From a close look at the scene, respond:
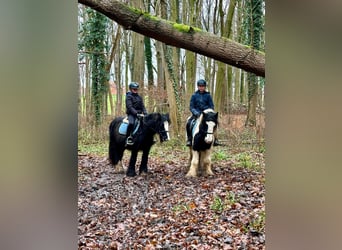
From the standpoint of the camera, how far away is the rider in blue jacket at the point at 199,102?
2088 mm

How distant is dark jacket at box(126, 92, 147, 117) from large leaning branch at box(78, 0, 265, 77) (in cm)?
37

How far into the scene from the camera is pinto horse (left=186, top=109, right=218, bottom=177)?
6.93 feet

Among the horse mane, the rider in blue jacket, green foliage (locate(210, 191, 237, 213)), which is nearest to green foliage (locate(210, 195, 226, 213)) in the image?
green foliage (locate(210, 191, 237, 213))

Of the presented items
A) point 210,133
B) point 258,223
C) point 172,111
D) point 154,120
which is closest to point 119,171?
point 154,120

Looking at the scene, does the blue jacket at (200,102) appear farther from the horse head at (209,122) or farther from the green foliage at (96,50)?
the green foliage at (96,50)

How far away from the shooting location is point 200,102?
82.6 inches

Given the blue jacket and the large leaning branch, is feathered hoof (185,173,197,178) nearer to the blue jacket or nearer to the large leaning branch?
the blue jacket

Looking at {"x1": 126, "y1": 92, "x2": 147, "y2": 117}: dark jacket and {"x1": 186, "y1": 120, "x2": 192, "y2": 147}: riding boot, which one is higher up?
{"x1": 126, "y1": 92, "x2": 147, "y2": 117}: dark jacket

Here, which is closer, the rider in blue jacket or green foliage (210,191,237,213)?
green foliage (210,191,237,213)

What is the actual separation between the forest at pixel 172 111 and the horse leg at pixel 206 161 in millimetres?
39
